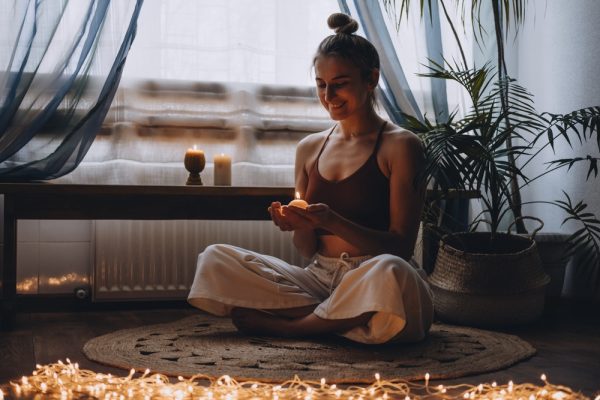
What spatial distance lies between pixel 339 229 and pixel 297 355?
0.36 m

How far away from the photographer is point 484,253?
2.81 m

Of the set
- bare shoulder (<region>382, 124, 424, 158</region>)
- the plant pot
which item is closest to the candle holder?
bare shoulder (<region>382, 124, 424, 158</region>)

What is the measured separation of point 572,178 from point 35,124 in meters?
2.11

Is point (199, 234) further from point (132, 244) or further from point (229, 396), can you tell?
point (229, 396)

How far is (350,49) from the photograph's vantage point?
7.39ft

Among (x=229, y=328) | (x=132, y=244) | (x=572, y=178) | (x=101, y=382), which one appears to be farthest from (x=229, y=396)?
(x=572, y=178)

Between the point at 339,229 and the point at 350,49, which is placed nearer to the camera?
the point at 339,229

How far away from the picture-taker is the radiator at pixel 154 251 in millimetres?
2977

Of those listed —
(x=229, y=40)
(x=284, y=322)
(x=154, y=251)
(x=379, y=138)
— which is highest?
(x=229, y=40)

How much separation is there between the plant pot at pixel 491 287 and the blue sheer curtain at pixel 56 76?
4.60 ft

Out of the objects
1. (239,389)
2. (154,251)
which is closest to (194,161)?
(154,251)

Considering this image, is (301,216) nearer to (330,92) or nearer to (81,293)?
(330,92)

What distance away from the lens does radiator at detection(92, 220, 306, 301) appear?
2.98 metres

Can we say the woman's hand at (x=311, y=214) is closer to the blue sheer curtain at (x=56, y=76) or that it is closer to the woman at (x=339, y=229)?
the woman at (x=339, y=229)
